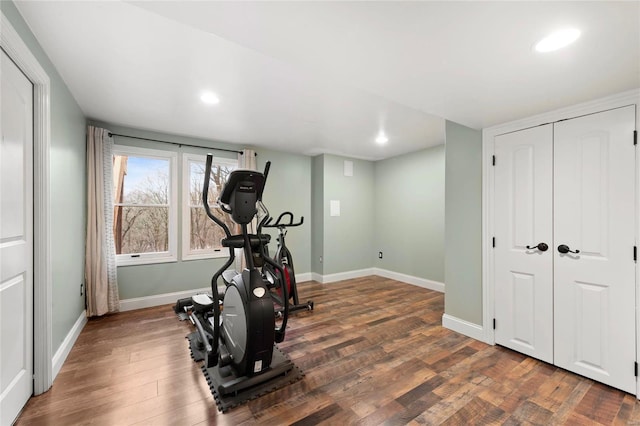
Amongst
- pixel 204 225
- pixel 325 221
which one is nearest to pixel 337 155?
pixel 325 221

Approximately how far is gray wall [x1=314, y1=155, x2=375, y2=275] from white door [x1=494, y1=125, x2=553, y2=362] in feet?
9.67

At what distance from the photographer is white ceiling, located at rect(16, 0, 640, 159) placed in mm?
1260

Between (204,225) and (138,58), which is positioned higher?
(138,58)

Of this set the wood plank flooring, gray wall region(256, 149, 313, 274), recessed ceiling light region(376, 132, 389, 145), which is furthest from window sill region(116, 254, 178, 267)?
recessed ceiling light region(376, 132, 389, 145)

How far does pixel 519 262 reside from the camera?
8.23ft

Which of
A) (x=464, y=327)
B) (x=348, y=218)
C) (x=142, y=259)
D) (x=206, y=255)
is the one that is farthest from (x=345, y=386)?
(x=348, y=218)

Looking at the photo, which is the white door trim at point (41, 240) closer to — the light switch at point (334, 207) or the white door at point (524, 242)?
the white door at point (524, 242)

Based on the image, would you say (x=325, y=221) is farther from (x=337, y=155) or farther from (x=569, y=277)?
(x=569, y=277)

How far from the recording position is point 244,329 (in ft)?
6.44

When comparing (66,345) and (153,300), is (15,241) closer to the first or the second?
(66,345)

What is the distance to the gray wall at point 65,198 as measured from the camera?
83.5 inches

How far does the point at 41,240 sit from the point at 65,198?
80cm

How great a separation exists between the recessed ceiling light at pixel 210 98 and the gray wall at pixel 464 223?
2544 mm

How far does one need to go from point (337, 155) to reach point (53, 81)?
13.1 feet
